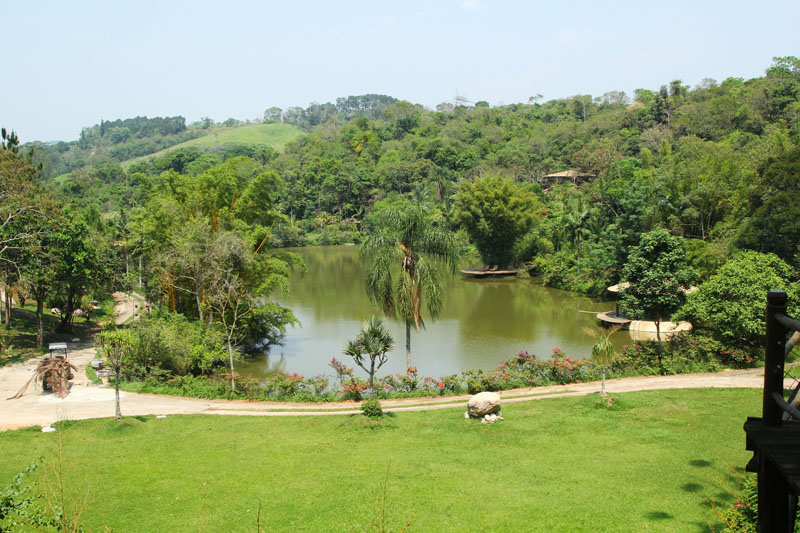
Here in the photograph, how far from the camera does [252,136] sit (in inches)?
6383

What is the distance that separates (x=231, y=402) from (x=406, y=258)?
6553 millimetres

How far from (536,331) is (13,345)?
20878 mm

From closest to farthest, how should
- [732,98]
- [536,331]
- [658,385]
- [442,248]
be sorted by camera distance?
1. [658,385]
2. [442,248]
3. [536,331]
4. [732,98]

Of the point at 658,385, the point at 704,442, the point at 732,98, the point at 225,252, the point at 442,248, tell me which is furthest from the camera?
the point at 732,98

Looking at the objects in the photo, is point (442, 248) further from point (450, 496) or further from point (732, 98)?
point (732, 98)

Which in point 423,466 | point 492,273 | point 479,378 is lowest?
point 492,273

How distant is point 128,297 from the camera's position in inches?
1459

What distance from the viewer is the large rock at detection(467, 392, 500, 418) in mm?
13039

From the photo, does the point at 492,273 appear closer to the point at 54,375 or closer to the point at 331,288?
the point at 331,288

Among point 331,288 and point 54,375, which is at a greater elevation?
point 54,375

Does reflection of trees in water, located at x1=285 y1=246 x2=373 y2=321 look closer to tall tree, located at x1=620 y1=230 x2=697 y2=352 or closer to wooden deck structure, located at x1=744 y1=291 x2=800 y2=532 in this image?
tall tree, located at x1=620 y1=230 x2=697 y2=352

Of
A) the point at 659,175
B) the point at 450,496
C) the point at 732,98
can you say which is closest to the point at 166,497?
the point at 450,496

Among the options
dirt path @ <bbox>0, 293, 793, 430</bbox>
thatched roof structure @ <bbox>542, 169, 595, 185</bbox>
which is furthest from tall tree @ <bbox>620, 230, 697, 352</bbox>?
thatched roof structure @ <bbox>542, 169, 595, 185</bbox>

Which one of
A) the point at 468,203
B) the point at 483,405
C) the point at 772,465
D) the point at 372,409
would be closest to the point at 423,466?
the point at 483,405
